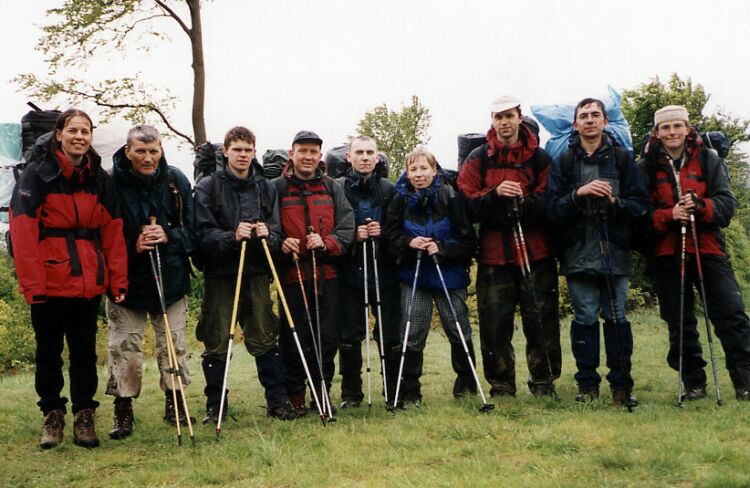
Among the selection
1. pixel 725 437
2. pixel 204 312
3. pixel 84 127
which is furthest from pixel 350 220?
pixel 725 437

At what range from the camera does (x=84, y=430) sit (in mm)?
6117

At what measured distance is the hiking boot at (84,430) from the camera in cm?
606

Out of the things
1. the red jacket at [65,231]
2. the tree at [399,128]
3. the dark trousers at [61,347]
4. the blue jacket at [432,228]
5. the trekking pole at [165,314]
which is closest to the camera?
the red jacket at [65,231]

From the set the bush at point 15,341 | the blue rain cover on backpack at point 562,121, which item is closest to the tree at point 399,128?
the bush at point 15,341

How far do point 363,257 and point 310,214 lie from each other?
2.34ft

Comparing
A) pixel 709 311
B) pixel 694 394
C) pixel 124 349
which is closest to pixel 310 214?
pixel 124 349

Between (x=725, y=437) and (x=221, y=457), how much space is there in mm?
3652

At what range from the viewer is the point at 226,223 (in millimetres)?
6734

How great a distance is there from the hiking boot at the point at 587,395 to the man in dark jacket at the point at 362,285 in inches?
70.8

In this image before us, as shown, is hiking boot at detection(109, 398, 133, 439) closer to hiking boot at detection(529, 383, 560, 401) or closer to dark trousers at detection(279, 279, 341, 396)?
dark trousers at detection(279, 279, 341, 396)

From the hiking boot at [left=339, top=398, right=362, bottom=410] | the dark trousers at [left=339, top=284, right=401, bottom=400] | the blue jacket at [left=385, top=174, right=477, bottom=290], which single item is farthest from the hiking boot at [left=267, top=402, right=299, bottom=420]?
the blue jacket at [left=385, top=174, right=477, bottom=290]

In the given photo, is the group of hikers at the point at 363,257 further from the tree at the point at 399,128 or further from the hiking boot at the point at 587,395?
the tree at the point at 399,128

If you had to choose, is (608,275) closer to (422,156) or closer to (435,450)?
(422,156)

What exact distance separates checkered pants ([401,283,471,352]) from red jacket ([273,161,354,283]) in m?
0.84
